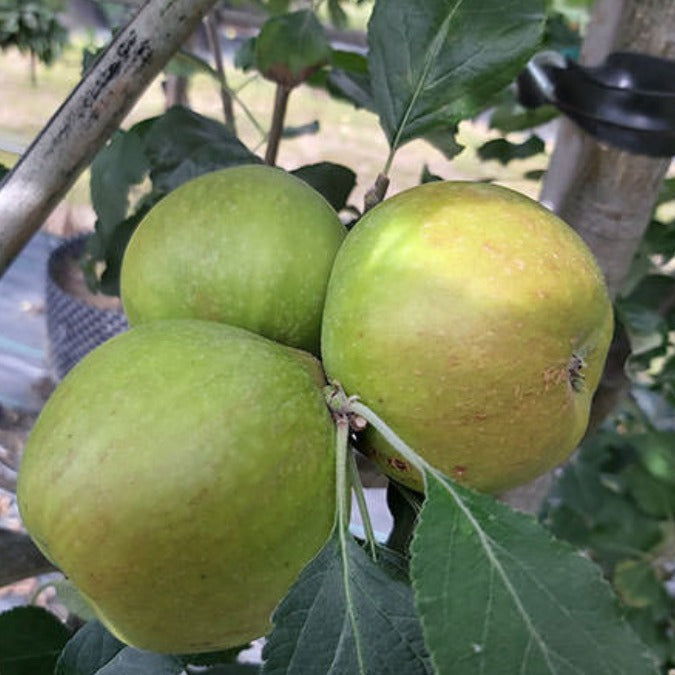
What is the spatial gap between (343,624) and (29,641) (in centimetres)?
31

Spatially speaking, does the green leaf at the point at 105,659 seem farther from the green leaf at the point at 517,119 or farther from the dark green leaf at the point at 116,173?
the green leaf at the point at 517,119

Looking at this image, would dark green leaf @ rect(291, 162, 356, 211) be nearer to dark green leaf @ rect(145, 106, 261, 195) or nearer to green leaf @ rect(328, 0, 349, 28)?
dark green leaf @ rect(145, 106, 261, 195)

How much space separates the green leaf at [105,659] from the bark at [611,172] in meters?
0.48

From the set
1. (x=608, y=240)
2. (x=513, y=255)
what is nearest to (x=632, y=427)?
(x=608, y=240)

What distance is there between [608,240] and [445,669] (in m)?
0.51

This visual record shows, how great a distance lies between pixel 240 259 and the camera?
18.8 inches

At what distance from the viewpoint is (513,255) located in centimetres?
41

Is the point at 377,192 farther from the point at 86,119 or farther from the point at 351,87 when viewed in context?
the point at 351,87

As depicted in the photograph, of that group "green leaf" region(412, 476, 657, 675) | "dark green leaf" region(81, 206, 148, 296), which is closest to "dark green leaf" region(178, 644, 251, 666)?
"green leaf" region(412, 476, 657, 675)

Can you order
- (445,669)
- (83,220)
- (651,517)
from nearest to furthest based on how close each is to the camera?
(445,669)
(651,517)
(83,220)

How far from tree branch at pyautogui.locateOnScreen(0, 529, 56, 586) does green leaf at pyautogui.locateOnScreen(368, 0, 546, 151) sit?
33 centimetres

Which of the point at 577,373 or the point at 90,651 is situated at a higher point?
the point at 577,373

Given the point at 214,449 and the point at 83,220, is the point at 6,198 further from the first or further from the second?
the point at 83,220

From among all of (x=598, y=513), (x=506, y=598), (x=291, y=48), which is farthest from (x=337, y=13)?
(x=506, y=598)
